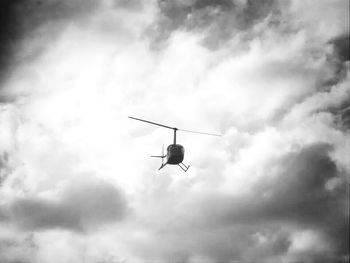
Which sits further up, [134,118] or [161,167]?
[134,118]

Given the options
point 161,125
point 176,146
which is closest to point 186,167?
point 176,146

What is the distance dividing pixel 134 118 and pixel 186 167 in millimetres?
9285

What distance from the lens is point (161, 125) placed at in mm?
47938

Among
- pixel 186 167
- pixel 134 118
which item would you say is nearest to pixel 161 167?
pixel 186 167

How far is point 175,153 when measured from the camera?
4547 centimetres

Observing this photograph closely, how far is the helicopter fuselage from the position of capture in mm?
45531

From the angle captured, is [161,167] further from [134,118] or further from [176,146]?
[134,118]

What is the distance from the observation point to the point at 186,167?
46.9 meters

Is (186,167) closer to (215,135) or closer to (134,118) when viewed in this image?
(215,135)

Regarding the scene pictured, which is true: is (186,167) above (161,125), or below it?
below

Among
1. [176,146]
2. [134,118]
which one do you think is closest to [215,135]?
[176,146]

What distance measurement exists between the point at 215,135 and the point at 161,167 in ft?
27.2

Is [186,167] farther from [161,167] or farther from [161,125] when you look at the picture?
[161,125]

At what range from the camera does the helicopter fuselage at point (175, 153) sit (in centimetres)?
4553
